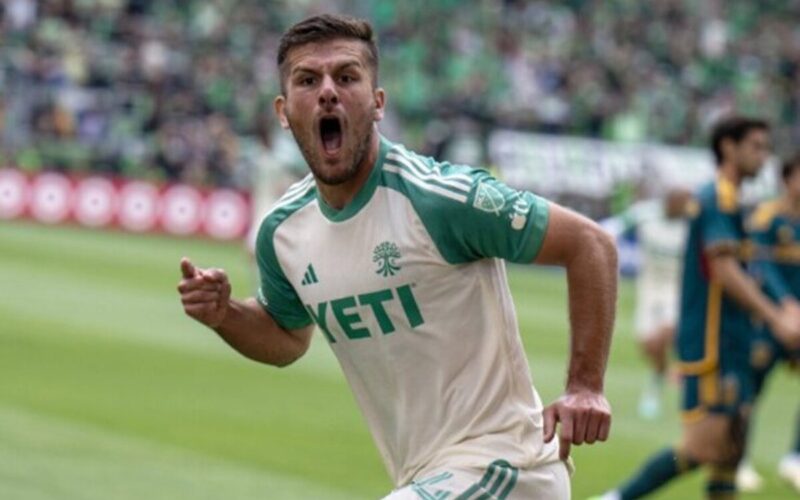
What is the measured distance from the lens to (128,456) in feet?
37.7

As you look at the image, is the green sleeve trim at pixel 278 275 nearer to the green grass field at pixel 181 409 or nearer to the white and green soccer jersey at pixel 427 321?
the white and green soccer jersey at pixel 427 321

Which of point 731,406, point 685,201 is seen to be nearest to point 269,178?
point 685,201

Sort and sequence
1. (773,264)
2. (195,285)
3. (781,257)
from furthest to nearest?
(781,257), (773,264), (195,285)

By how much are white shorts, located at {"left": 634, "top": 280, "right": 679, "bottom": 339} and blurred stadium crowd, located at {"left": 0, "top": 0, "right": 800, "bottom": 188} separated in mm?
15784

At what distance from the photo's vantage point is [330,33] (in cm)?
526

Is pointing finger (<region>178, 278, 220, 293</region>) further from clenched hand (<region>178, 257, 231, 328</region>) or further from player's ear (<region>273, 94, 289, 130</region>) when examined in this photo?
player's ear (<region>273, 94, 289, 130</region>)

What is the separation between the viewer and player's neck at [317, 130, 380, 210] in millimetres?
5340

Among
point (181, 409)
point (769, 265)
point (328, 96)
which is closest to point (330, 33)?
point (328, 96)

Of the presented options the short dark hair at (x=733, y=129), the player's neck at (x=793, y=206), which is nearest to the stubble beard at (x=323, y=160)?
the short dark hair at (x=733, y=129)

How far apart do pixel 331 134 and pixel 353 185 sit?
20 centimetres

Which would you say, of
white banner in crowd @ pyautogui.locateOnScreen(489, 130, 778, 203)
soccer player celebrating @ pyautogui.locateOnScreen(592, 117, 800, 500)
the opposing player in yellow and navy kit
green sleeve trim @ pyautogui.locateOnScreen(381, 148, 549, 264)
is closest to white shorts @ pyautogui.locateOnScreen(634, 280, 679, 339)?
the opposing player in yellow and navy kit

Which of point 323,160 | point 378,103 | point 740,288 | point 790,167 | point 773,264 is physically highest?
point 378,103

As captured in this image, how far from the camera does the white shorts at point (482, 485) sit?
5.21m

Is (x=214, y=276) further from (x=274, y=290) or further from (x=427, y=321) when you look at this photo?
(x=427, y=321)
